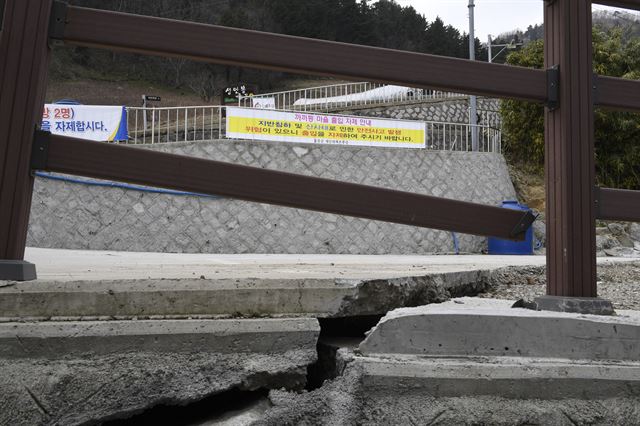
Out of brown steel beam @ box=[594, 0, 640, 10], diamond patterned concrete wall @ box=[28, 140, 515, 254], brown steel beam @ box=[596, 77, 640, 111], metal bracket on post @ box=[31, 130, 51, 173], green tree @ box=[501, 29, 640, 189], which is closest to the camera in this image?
metal bracket on post @ box=[31, 130, 51, 173]

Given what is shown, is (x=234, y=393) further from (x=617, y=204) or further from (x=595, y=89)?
(x=595, y=89)

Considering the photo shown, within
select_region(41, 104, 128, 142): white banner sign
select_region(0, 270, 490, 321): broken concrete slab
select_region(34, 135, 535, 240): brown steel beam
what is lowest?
select_region(0, 270, 490, 321): broken concrete slab

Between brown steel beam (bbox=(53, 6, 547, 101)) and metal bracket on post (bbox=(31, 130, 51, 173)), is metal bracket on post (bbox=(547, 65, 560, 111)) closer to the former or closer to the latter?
brown steel beam (bbox=(53, 6, 547, 101))

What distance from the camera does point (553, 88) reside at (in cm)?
194

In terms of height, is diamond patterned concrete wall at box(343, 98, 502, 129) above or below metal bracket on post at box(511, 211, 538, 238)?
above

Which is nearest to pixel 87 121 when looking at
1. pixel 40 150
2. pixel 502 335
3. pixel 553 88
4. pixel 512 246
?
pixel 512 246

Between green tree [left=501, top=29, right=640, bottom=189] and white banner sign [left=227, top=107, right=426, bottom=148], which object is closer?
white banner sign [left=227, top=107, right=426, bottom=148]

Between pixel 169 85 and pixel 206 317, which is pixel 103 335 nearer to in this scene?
pixel 206 317

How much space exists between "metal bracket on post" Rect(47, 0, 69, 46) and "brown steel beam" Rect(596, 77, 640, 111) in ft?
5.81

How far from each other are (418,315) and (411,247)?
38.9 feet

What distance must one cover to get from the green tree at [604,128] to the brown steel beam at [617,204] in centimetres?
1406

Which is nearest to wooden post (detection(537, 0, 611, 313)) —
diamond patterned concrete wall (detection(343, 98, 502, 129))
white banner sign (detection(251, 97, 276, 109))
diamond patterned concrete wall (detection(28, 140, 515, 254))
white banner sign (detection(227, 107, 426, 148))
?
diamond patterned concrete wall (detection(28, 140, 515, 254))

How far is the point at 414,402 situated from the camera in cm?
150

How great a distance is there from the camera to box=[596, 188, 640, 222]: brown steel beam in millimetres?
1932
